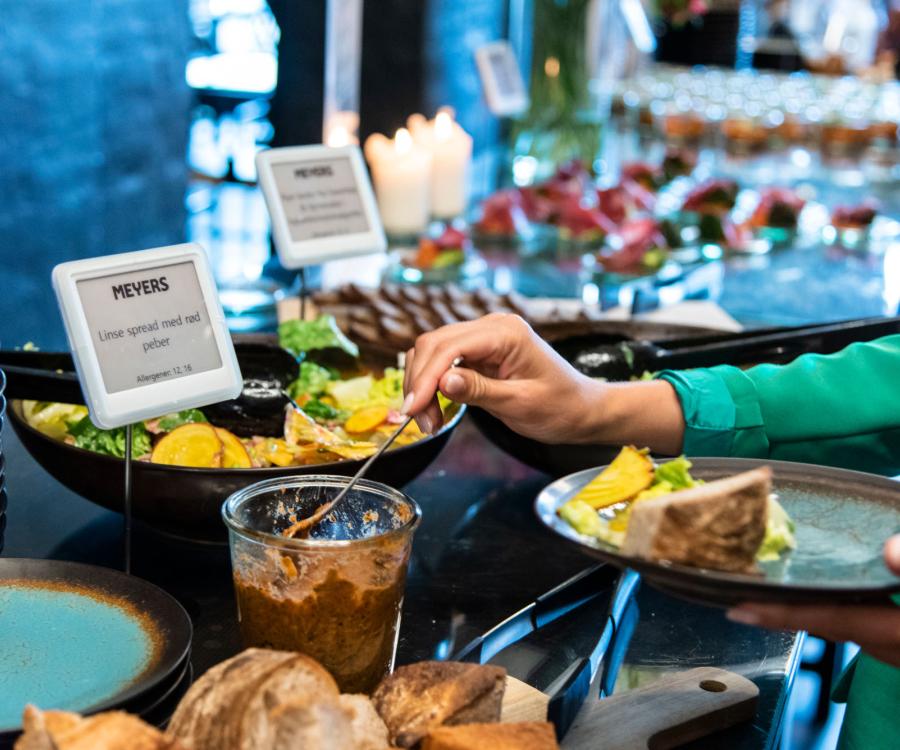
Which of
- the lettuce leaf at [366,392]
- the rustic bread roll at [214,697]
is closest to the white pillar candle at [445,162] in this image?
the lettuce leaf at [366,392]

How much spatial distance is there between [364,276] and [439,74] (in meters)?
2.79

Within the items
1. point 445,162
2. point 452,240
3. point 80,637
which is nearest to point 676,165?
point 445,162

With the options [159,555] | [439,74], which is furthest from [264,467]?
[439,74]

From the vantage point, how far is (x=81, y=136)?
3.54 m

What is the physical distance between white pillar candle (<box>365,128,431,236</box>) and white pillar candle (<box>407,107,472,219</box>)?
250 millimetres

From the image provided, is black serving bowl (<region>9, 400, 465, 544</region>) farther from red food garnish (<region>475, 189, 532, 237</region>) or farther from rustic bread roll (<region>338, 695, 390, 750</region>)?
red food garnish (<region>475, 189, 532, 237</region>)

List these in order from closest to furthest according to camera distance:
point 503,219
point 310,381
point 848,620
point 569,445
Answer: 1. point 848,620
2. point 569,445
3. point 310,381
4. point 503,219

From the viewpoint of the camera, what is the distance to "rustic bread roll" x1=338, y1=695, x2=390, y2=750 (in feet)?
2.96

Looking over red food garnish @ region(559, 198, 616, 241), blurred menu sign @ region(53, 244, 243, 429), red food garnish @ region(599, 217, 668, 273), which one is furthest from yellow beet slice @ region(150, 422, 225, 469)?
red food garnish @ region(559, 198, 616, 241)

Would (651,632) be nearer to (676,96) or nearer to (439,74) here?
(439,74)

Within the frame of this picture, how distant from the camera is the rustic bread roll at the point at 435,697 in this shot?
0.95 metres

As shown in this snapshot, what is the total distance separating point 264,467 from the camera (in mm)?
1405

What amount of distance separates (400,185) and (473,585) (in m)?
2.45

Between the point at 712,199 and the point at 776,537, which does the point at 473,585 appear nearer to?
the point at 776,537
